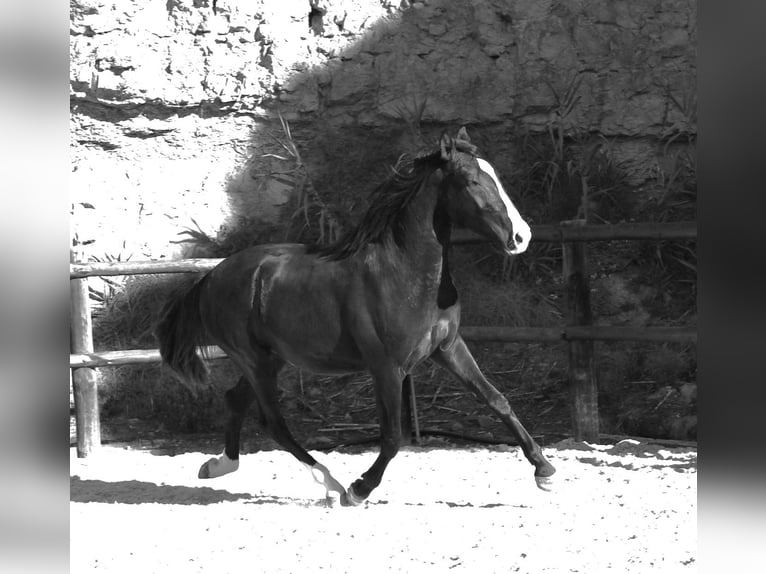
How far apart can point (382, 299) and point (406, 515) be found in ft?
2.69

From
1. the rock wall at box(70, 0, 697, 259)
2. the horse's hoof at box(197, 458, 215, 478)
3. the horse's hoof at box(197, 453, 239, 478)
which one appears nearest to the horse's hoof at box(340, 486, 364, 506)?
the horse's hoof at box(197, 453, 239, 478)

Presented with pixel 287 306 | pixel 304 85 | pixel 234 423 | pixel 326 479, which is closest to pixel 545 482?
pixel 326 479

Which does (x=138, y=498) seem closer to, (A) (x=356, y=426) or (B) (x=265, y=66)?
(A) (x=356, y=426)

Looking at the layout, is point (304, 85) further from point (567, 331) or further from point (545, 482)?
point (545, 482)

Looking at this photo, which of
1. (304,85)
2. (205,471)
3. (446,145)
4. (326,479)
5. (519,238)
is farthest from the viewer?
(304,85)

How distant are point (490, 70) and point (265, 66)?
1655 mm

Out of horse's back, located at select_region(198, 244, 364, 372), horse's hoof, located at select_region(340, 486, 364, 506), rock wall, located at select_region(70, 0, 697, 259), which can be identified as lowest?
horse's hoof, located at select_region(340, 486, 364, 506)

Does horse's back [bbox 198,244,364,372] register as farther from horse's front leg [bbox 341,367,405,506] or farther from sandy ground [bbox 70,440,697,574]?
sandy ground [bbox 70,440,697,574]

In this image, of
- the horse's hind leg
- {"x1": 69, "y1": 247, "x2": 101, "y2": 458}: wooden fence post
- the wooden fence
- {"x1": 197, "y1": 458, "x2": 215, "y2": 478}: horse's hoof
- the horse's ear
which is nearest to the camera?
the horse's ear

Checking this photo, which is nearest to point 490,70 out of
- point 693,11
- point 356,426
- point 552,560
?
point 693,11

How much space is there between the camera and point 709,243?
2.49 feet

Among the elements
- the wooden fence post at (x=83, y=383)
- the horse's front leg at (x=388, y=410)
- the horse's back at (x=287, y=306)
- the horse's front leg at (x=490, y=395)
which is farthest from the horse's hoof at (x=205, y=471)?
the horse's front leg at (x=490, y=395)

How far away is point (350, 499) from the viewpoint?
386 cm

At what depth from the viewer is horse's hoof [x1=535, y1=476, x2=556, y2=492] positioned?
3.89 m
